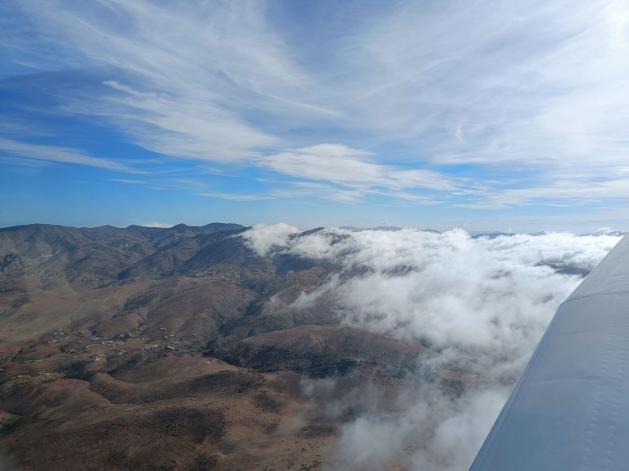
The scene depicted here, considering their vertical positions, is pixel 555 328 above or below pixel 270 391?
above

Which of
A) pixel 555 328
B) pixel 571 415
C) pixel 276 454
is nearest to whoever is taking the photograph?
pixel 571 415

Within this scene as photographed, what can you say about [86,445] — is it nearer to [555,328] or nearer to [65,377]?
[65,377]

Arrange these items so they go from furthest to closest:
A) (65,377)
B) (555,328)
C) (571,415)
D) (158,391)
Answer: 1. (65,377)
2. (158,391)
3. (555,328)
4. (571,415)

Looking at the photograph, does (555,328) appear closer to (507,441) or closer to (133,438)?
(507,441)

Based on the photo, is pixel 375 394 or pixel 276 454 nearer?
pixel 276 454

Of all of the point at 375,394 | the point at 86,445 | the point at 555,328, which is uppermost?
the point at 555,328

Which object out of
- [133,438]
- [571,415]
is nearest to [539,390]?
[571,415]

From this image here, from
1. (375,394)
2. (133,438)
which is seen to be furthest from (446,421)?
(133,438)
